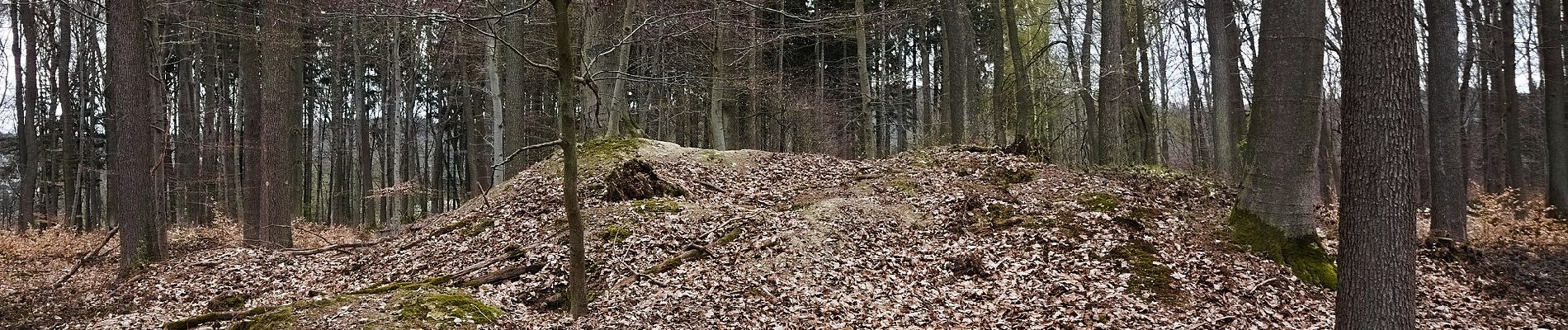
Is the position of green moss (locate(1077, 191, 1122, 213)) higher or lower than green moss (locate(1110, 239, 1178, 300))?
higher

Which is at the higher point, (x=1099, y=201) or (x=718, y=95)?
(x=718, y=95)

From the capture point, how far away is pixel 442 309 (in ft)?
22.2

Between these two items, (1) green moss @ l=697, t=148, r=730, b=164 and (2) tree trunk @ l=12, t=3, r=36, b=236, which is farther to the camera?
(2) tree trunk @ l=12, t=3, r=36, b=236

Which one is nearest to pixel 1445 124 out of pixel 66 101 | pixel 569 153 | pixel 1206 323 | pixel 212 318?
pixel 1206 323

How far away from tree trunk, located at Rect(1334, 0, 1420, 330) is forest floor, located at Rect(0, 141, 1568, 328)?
64.5 inches

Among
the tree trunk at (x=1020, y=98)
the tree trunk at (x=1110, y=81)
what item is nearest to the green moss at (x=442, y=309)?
the tree trunk at (x=1020, y=98)

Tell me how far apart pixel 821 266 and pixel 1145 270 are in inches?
129

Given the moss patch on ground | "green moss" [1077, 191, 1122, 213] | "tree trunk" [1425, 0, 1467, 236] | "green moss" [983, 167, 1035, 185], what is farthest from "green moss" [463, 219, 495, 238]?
"tree trunk" [1425, 0, 1467, 236]

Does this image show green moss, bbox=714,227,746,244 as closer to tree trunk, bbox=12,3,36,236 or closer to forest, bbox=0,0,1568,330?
forest, bbox=0,0,1568,330

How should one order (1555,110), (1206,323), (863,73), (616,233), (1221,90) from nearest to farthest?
(1206,323)
(616,233)
(1555,110)
(1221,90)
(863,73)

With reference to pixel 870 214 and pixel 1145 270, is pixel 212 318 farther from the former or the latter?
pixel 1145 270

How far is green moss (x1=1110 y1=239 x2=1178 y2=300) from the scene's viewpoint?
7.39 meters

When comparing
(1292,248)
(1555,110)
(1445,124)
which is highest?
(1555,110)

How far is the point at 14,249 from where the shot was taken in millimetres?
14430
